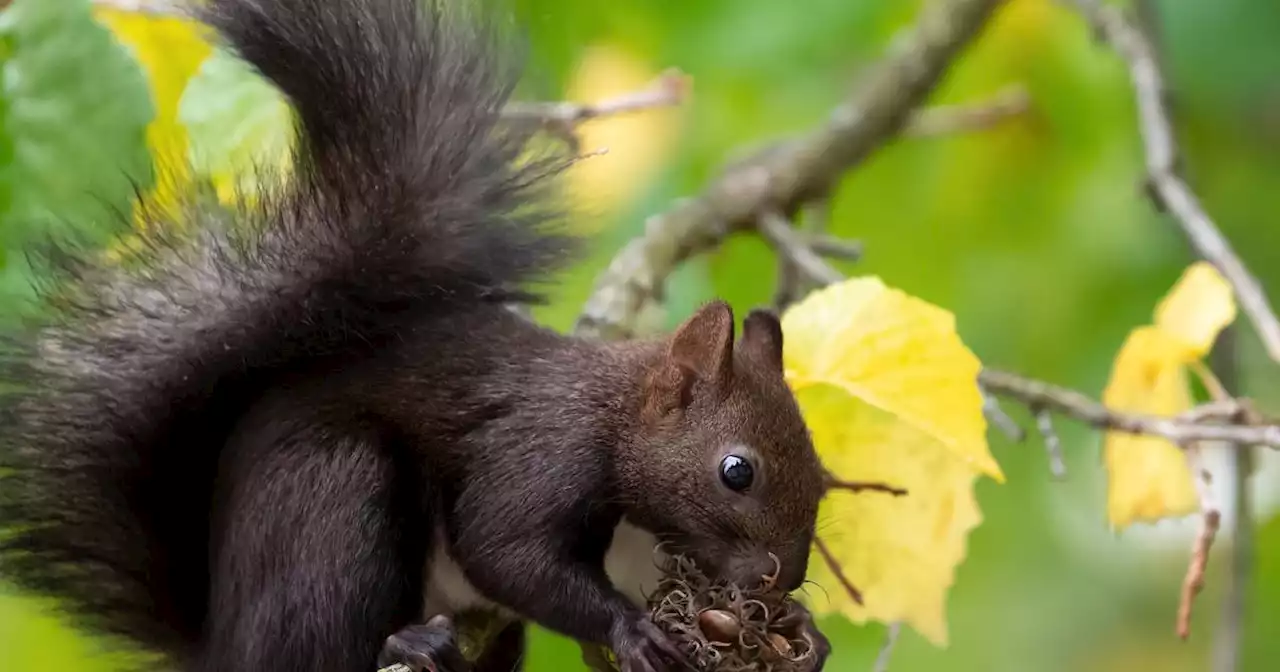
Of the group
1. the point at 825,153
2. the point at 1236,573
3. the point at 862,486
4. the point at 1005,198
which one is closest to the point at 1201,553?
the point at 862,486

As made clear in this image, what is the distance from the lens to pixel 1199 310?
4.09 ft

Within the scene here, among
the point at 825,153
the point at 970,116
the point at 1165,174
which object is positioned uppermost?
the point at 970,116

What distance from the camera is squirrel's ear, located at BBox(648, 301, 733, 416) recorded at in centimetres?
124

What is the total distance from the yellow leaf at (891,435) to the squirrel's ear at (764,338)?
1cm

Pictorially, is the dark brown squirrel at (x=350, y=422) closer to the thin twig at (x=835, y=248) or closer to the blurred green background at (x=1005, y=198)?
the blurred green background at (x=1005, y=198)

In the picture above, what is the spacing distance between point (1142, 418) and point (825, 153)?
764 millimetres

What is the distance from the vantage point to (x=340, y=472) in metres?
1.14

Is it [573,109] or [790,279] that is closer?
[573,109]

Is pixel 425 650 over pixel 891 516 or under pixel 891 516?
under

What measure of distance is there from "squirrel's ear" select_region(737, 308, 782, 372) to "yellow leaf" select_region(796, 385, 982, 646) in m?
0.06

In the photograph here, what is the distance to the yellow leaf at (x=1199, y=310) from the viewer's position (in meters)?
1.22

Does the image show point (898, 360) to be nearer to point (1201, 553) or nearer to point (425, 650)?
point (1201, 553)

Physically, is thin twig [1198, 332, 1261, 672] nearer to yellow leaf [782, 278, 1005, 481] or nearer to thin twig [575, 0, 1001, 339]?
yellow leaf [782, 278, 1005, 481]

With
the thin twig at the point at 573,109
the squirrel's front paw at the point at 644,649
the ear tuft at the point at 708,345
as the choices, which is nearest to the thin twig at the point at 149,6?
the thin twig at the point at 573,109
